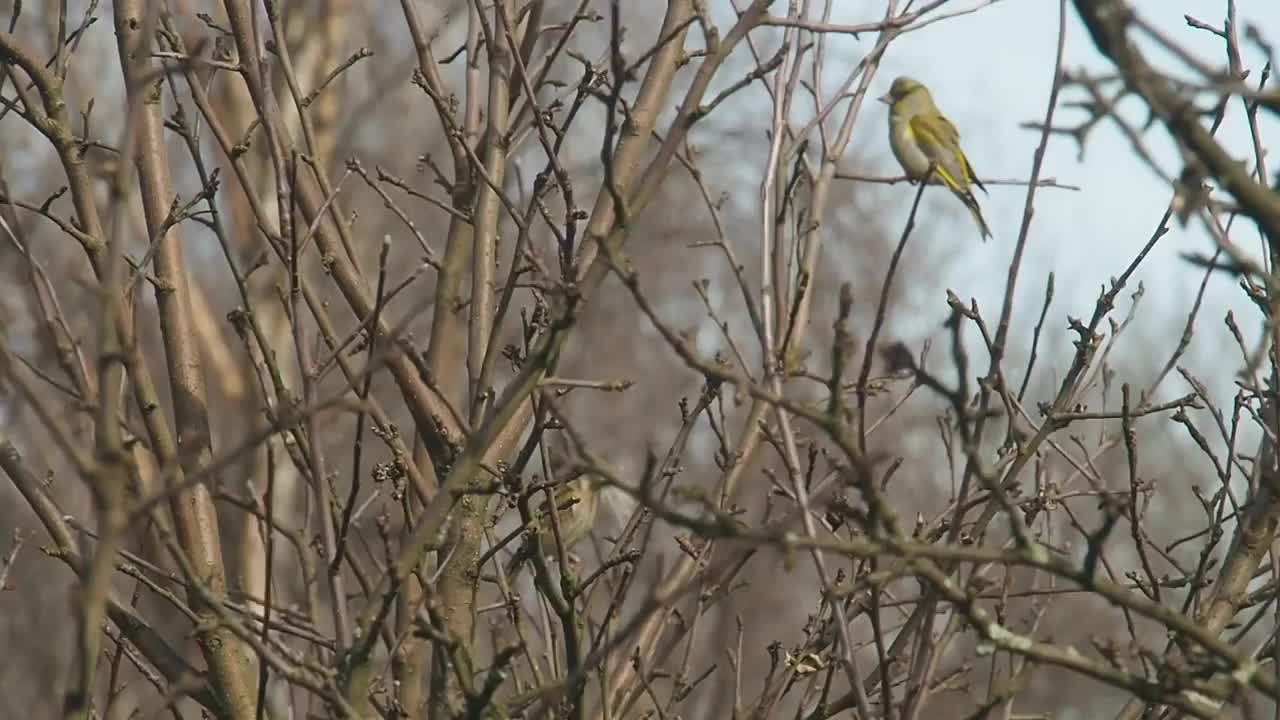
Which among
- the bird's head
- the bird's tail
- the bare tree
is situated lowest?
the bare tree

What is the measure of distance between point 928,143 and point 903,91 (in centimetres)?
66

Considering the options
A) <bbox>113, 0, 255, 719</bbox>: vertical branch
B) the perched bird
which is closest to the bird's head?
the perched bird

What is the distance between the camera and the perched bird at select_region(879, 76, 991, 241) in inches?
194

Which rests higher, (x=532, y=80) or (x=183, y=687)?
(x=532, y=80)

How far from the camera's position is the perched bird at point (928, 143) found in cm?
492

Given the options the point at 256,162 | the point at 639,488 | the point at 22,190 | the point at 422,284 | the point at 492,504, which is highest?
the point at 422,284

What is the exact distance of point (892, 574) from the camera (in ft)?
6.66

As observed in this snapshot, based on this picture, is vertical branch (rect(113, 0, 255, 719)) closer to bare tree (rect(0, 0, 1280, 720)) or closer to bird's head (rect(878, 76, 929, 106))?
bare tree (rect(0, 0, 1280, 720))

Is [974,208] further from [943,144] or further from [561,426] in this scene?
[561,426]

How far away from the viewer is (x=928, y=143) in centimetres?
521

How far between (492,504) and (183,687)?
1922 millimetres

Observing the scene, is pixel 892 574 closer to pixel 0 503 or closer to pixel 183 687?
pixel 183 687

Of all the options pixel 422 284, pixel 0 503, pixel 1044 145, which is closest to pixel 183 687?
pixel 1044 145

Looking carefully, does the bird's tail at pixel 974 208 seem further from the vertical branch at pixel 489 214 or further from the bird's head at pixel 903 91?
the vertical branch at pixel 489 214
